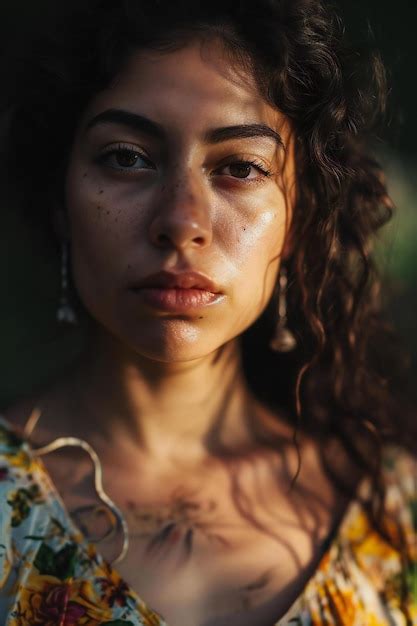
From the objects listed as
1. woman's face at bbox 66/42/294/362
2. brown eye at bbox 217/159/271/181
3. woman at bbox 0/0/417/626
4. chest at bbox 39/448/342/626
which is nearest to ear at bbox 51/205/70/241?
woman at bbox 0/0/417/626

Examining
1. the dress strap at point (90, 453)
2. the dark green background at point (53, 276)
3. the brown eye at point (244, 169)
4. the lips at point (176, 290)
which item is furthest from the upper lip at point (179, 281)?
the dark green background at point (53, 276)

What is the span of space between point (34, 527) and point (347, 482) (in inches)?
29.7

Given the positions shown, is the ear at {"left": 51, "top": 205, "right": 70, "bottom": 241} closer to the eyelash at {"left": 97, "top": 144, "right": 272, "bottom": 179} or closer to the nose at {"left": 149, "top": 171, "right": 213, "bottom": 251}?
the eyelash at {"left": 97, "top": 144, "right": 272, "bottom": 179}

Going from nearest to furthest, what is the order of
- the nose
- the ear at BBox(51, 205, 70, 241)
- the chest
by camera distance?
1. the nose
2. the chest
3. the ear at BBox(51, 205, 70, 241)

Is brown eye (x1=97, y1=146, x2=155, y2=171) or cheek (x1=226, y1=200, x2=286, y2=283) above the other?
brown eye (x1=97, y1=146, x2=155, y2=171)

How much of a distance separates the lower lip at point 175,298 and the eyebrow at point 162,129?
0.29 meters

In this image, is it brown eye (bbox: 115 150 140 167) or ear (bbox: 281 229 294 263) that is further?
ear (bbox: 281 229 294 263)

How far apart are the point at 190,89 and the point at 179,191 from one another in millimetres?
195

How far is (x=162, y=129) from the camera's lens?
1464 mm

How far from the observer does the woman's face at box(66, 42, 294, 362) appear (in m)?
1.46

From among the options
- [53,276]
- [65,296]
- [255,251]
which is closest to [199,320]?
[255,251]

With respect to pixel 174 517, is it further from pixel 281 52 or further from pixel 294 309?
pixel 281 52

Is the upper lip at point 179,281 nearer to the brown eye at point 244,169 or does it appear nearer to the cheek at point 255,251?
the cheek at point 255,251

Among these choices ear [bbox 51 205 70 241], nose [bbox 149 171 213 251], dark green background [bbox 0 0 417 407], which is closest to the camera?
nose [bbox 149 171 213 251]
